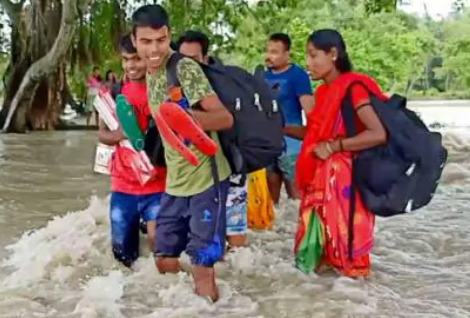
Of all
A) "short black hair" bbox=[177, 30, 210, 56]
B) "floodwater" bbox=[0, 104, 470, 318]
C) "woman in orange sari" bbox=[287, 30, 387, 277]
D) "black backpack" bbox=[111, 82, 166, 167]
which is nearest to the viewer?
"floodwater" bbox=[0, 104, 470, 318]

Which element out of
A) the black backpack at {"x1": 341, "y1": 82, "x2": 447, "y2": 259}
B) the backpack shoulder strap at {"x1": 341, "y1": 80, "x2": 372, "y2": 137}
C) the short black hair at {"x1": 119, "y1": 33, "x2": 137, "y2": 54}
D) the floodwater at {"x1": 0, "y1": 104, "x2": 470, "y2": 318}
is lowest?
the floodwater at {"x1": 0, "y1": 104, "x2": 470, "y2": 318}

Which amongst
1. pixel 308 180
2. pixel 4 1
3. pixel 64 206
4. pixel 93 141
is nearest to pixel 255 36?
pixel 4 1

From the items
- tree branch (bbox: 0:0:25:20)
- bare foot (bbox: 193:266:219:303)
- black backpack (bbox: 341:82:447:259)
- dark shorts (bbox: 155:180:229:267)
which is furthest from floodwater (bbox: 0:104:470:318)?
tree branch (bbox: 0:0:25:20)

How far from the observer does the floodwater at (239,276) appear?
394cm

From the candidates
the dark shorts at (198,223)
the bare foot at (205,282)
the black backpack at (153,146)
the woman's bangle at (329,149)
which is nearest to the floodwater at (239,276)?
the bare foot at (205,282)

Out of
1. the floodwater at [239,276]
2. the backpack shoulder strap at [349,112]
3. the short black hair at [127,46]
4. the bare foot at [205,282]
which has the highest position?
the short black hair at [127,46]

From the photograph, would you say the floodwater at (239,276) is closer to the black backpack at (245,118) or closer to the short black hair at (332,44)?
the black backpack at (245,118)

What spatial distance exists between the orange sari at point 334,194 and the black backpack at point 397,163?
0.23ft

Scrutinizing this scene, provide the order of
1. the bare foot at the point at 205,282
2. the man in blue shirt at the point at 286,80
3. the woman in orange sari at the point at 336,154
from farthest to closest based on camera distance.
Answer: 1. the man in blue shirt at the point at 286,80
2. the woman in orange sari at the point at 336,154
3. the bare foot at the point at 205,282

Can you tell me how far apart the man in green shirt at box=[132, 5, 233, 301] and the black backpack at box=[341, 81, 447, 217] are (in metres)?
0.90

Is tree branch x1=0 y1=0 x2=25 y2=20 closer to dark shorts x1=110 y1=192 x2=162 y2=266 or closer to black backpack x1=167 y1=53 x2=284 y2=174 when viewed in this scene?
dark shorts x1=110 y1=192 x2=162 y2=266

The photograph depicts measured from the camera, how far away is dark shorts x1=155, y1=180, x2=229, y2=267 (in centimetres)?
367

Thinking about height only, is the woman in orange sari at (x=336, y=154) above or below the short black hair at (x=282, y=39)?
below

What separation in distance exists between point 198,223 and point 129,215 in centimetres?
89
